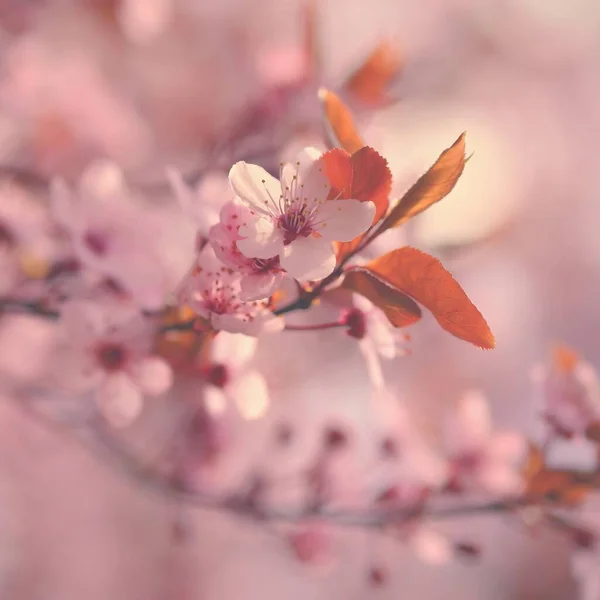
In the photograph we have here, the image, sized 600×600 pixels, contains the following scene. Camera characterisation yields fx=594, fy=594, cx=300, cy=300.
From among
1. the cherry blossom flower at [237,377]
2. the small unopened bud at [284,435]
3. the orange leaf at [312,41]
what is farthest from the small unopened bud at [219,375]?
the orange leaf at [312,41]

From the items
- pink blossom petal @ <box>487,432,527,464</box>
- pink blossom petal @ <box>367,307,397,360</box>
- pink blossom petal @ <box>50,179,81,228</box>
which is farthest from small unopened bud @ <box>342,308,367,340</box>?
pink blossom petal @ <box>487,432,527,464</box>

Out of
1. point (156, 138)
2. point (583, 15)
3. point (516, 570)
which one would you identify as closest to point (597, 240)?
point (583, 15)

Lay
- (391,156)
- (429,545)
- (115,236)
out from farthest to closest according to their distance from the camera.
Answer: (391,156), (429,545), (115,236)

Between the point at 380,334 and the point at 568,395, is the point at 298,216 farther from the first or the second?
the point at 568,395

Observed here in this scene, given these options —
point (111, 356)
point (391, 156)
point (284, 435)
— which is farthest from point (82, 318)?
point (391, 156)

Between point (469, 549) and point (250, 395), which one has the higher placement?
point (250, 395)

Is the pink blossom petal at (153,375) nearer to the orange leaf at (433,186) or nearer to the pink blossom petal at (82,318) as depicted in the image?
the pink blossom petal at (82,318)

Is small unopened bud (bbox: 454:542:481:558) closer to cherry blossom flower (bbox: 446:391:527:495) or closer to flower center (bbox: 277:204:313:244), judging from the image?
cherry blossom flower (bbox: 446:391:527:495)
